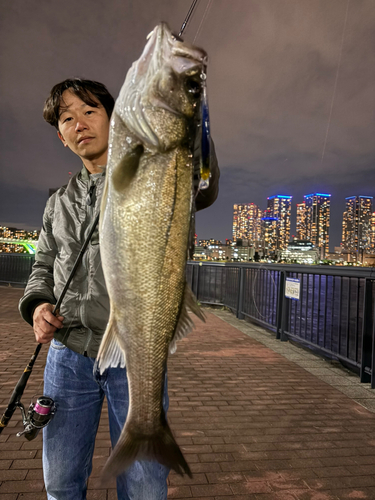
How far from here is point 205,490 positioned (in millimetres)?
2891

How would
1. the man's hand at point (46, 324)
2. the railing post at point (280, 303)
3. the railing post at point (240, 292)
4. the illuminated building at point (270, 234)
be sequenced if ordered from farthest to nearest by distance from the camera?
1. the illuminated building at point (270, 234)
2. the railing post at point (240, 292)
3. the railing post at point (280, 303)
4. the man's hand at point (46, 324)

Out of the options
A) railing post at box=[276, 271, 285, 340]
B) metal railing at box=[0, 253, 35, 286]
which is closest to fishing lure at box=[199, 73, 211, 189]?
railing post at box=[276, 271, 285, 340]

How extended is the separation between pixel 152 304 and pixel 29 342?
21.7 ft

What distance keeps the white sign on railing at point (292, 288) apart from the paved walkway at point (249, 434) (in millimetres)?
1406

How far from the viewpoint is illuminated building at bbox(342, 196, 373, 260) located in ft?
424

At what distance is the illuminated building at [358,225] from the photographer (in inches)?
5083

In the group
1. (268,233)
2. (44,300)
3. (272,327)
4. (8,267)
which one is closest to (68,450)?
(44,300)

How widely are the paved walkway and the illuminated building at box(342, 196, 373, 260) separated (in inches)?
4999

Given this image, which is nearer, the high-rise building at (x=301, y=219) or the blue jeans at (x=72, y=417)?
the blue jeans at (x=72, y=417)

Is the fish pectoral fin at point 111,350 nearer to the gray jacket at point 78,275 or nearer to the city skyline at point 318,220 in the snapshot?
the gray jacket at point 78,275

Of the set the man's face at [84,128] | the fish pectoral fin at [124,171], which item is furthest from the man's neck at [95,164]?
the fish pectoral fin at [124,171]

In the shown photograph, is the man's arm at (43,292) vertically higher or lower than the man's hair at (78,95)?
lower

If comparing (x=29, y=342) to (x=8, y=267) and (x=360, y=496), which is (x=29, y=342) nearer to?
(x=360, y=496)

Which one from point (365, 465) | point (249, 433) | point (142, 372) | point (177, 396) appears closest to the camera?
point (142, 372)
